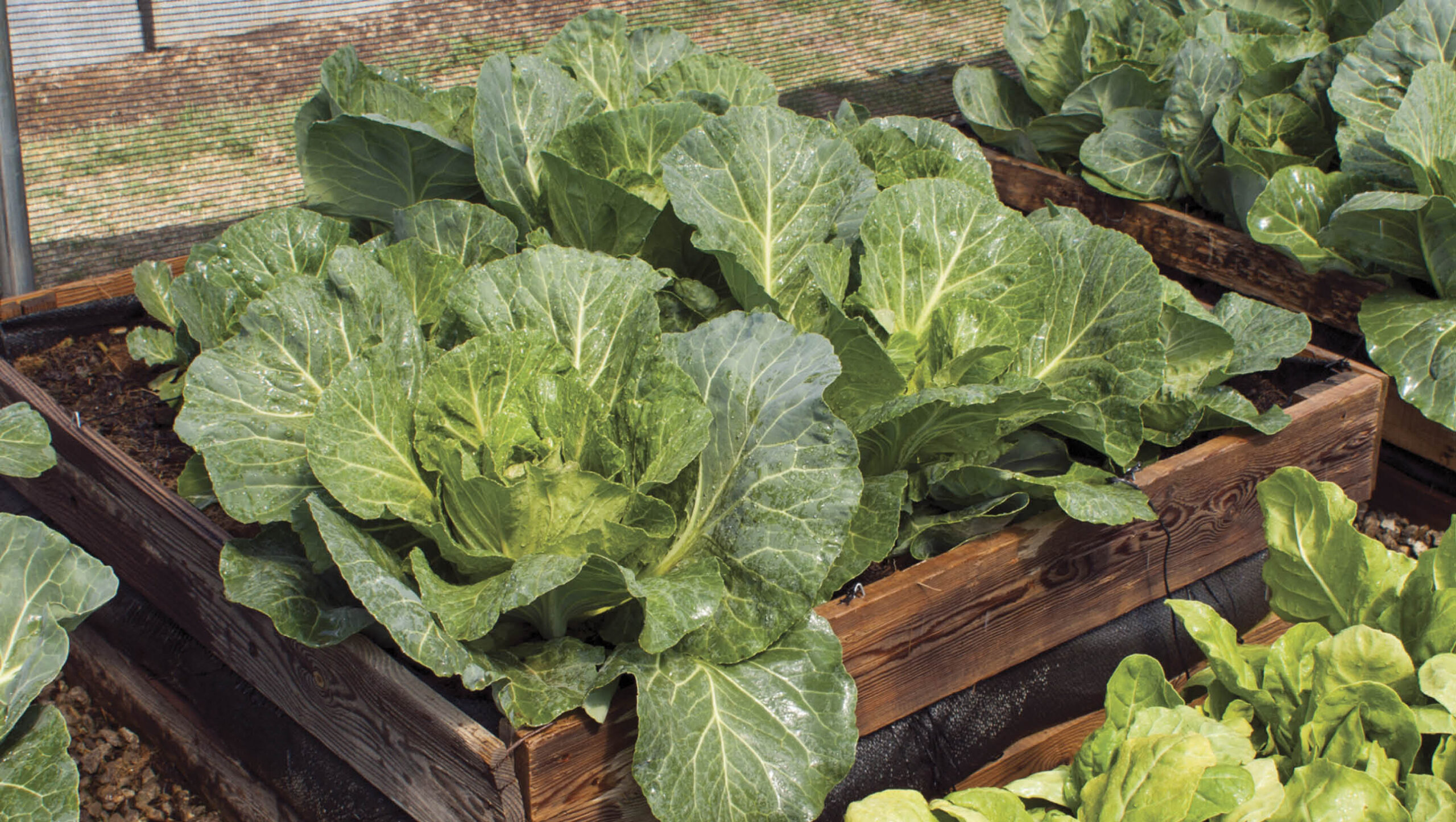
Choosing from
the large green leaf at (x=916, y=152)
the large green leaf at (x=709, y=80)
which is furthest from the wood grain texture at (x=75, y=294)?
the large green leaf at (x=916, y=152)

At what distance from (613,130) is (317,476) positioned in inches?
41.3

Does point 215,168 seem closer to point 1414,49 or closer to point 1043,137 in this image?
point 1043,137

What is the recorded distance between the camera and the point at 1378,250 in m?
2.84

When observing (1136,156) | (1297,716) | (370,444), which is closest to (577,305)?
(370,444)

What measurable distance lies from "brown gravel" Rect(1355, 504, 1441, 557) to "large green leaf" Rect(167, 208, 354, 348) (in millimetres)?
2498

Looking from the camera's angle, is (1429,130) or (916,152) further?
(1429,130)

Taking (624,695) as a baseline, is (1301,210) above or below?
above

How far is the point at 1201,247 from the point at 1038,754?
5.72 ft

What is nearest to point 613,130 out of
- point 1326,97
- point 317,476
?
point 317,476

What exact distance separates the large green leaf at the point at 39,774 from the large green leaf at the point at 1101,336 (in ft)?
5.63

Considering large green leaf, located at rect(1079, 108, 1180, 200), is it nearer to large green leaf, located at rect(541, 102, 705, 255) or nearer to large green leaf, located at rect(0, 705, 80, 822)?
large green leaf, located at rect(541, 102, 705, 255)

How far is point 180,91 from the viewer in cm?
298

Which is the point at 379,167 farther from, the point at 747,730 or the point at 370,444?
the point at 747,730

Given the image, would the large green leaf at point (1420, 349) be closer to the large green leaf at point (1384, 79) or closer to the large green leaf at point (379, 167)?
the large green leaf at point (1384, 79)
